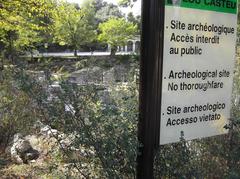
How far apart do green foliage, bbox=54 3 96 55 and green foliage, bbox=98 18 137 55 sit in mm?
158

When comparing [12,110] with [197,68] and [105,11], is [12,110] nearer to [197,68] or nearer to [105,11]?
[105,11]

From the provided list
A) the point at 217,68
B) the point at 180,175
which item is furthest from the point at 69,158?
the point at 217,68

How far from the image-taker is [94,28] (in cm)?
408

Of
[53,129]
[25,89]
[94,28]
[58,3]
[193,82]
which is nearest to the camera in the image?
[25,89]

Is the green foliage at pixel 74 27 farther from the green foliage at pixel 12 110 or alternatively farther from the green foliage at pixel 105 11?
the green foliage at pixel 12 110

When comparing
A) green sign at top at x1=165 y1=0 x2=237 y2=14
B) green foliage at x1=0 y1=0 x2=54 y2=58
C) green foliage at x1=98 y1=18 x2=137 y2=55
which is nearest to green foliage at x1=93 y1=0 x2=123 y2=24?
green foliage at x1=98 y1=18 x2=137 y2=55

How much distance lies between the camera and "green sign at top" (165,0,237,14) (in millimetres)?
3395

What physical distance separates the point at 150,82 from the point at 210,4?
1.00m

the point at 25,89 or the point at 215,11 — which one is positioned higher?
the point at 215,11

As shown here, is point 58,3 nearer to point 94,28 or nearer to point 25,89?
point 94,28

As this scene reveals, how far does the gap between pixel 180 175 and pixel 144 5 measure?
139 centimetres

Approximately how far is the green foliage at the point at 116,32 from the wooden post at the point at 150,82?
33.3 inches

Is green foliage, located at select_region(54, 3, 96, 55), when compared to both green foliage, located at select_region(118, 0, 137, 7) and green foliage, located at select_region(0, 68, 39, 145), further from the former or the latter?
green foliage, located at select_region(0, 68, 39, 145)

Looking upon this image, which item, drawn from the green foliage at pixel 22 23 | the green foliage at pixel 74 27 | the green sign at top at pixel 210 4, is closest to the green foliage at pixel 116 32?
the green foliage at pixel 74 27
